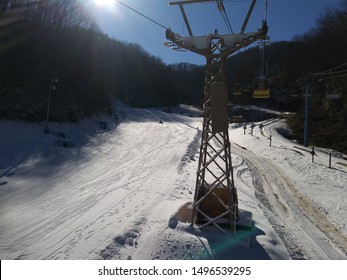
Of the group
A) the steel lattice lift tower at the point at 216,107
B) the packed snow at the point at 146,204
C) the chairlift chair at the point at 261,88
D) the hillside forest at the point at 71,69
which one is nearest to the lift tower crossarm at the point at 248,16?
the steel lattice lift tower at the point at 216,107

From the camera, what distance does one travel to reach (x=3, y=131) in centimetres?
2431

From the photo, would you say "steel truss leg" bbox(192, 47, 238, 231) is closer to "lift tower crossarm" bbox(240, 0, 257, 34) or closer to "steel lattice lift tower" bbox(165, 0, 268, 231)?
"steel lattice lift tower" bbox(165, 0, 268, 231)

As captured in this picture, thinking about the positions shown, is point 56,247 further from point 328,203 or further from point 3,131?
point 3,131

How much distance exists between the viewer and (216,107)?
25.9 ft

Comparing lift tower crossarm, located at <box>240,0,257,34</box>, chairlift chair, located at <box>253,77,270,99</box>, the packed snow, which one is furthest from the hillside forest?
lift tower crossarm, located at <box>240,0,257,34</box>

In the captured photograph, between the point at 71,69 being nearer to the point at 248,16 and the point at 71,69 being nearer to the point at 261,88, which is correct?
the point at 261,88

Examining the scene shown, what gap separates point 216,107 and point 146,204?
567 centimetres

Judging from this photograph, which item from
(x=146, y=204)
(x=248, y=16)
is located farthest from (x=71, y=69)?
(x=248, y=16)

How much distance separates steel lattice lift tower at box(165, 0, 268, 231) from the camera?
7.91m

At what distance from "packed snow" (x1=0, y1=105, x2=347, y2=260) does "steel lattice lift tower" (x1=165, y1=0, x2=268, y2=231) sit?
23.2 inches

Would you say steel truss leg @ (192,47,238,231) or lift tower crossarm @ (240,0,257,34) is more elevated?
lift tower crossarm @ (240,0,257,34)

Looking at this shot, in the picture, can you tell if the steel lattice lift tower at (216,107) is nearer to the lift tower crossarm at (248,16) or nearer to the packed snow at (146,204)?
the lift tower crossarm at (248,16)

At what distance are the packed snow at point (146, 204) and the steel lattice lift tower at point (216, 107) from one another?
1.93 ft

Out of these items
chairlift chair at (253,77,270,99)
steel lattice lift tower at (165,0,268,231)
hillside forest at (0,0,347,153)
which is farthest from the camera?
hillside forest at (0,0,347,153)
